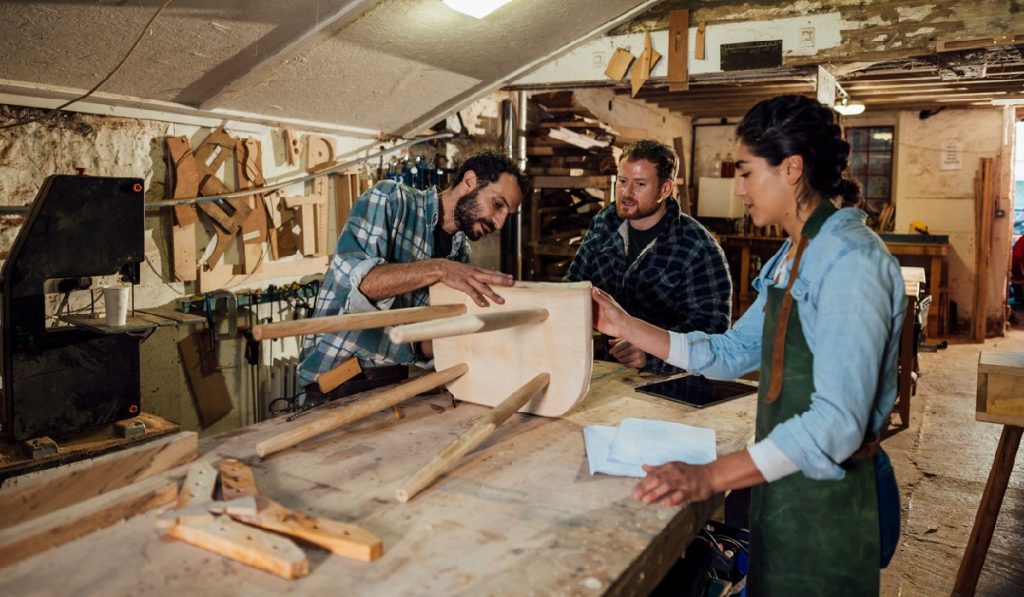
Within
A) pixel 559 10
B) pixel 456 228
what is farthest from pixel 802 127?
pixel 559 10

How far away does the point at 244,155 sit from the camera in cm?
377

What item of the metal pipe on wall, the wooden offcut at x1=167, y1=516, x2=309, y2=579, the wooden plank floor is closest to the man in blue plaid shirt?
the wooden offcut at x1=167, y1=516, x2=309, y2=579

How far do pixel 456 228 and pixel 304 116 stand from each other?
163cm

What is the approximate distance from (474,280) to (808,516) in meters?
1.10

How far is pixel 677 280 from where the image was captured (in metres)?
3.21

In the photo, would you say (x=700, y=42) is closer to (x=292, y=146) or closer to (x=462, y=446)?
(x=292, y=146)

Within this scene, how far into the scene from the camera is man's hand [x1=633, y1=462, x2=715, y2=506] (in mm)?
1466

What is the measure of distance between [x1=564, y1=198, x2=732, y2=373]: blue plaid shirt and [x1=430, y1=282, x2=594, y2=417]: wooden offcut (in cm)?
118

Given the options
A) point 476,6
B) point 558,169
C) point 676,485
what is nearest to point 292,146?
point 476,6

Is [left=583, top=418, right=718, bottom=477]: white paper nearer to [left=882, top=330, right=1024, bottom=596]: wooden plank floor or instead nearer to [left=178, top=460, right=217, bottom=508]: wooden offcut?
[left=178, top=460, right=217, bottom=508]: wooden offcut

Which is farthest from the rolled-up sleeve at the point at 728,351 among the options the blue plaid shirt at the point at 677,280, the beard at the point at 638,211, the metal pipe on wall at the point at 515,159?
the metal pipe on wall at the point at 515,159

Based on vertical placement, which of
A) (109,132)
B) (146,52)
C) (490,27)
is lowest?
(109,132)

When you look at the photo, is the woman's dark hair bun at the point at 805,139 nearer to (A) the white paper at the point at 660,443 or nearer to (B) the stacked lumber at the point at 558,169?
(A) the white paper at the point at 660,443

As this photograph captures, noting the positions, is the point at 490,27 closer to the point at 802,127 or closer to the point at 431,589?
the point at 802,127
